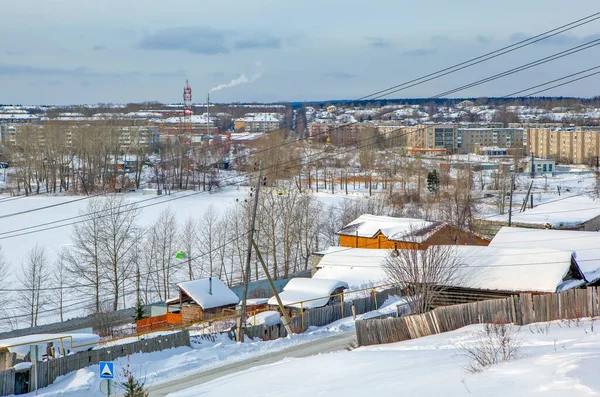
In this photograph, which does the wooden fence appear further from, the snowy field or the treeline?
the treeline

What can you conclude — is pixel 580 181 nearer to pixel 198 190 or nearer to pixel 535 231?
pixel 198 190

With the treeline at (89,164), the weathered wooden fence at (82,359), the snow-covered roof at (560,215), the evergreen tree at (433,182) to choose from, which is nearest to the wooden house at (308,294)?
the weathered wooden fence at (82,359)

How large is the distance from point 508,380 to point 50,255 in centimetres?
3597

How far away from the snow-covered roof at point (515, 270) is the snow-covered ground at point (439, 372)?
21.4 feet

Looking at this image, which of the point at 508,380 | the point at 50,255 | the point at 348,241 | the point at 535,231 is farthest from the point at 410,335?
the point at 50,255

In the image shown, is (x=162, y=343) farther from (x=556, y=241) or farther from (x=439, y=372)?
(x=556, y=241)

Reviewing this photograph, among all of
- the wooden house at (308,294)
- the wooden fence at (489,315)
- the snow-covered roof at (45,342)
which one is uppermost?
the wooden fence at (489,315)

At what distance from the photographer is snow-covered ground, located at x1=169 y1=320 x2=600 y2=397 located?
7922 mm

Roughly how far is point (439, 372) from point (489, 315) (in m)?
6.30

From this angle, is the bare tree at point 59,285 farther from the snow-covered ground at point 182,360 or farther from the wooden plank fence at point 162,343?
the snow-covered ground at point 182,360

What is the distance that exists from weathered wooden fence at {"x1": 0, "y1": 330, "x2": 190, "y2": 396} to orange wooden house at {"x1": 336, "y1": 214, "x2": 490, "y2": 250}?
→ 1783cm

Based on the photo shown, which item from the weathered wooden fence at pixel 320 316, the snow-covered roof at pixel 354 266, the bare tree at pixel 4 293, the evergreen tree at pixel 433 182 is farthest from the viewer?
the evergreen tree at pixel 433 182

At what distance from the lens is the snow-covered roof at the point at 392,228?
3325 cm

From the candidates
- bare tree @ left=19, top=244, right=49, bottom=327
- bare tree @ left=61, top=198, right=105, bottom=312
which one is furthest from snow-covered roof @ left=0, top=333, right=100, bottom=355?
bare tree @ left=61, top=198, right=105, bottom=312
